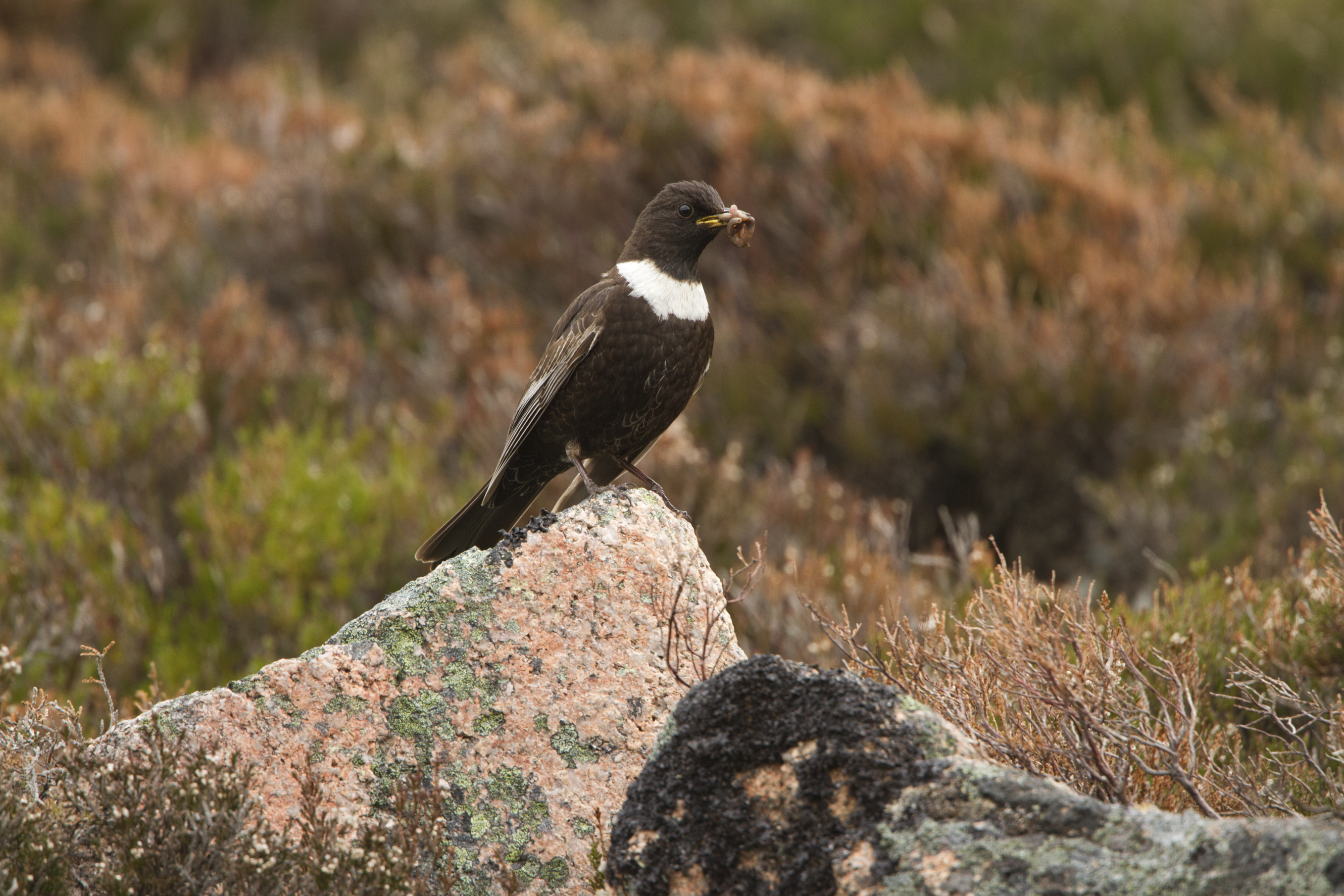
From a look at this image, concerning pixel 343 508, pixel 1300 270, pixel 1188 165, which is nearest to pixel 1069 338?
pixel 1300 270

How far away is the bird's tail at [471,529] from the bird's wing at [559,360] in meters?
0.08

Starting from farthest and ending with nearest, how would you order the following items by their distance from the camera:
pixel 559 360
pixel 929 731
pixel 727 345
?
pixel 727 345 → pixel 559 360 → pixel 929 731

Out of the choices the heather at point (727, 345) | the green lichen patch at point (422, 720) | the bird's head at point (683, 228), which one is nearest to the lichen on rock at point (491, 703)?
the green lichen patch at point (422, 720)

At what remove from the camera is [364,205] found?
8227 millimetres

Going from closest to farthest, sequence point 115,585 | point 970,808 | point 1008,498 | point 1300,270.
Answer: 1. point 970,808
2. point 115,585
3. point 1008,498
4. point 1300,270

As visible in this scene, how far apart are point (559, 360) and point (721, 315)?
3.34m

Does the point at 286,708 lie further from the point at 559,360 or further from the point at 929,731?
the point at 559,360

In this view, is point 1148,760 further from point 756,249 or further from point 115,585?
point 756,249

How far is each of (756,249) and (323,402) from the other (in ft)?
9.05

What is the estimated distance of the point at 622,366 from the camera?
3801 millimetres

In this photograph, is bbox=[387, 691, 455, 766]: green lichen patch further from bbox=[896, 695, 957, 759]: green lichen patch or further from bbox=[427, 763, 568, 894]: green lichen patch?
bbox=[896, 695, 957, 759]: green lichen patch

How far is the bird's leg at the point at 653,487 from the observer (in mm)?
3299

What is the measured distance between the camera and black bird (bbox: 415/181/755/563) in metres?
3.81

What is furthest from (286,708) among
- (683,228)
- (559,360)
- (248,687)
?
(683,228)
